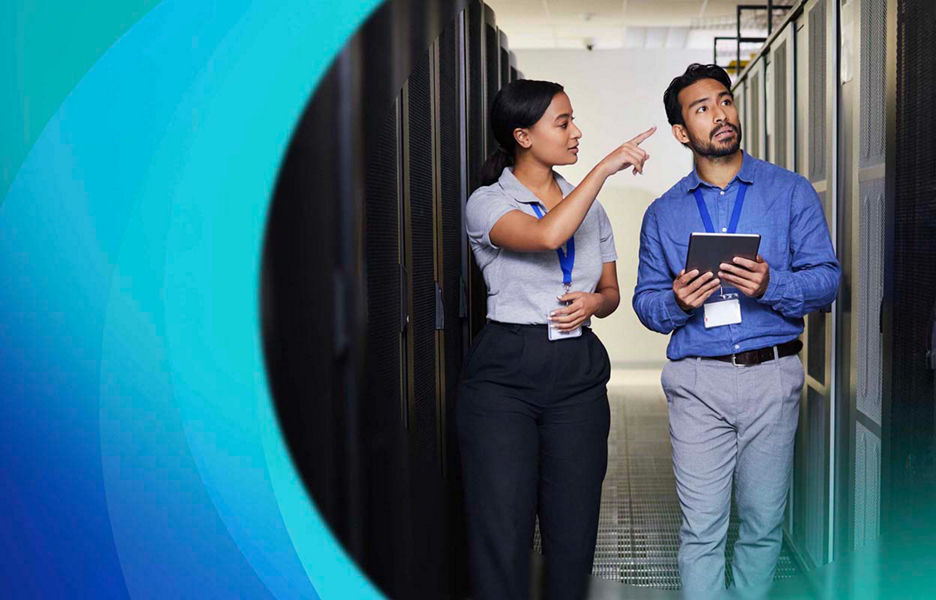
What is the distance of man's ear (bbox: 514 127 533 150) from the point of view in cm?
240

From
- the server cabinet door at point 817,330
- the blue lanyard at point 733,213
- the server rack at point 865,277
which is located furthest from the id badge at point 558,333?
the server cabinet door at point 817,330

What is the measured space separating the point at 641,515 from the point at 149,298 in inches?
122

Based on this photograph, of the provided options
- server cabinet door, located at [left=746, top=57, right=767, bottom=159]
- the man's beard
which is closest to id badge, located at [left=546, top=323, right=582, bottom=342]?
the man's beard

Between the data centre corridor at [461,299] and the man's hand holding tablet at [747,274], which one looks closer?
the data centre corridor at [461,299]

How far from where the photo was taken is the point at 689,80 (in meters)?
2.39

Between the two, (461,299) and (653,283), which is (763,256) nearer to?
(653,283)

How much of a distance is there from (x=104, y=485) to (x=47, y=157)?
608mm

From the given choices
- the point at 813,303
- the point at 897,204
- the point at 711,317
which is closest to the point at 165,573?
the point at 711,317

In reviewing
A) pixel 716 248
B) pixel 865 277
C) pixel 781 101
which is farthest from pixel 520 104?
pixel 781 101

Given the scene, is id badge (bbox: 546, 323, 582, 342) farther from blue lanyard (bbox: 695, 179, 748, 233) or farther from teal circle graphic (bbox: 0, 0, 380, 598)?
teal circle graphic (bbox: 0, 0, 380, 598)

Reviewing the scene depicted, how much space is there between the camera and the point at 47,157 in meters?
1.72

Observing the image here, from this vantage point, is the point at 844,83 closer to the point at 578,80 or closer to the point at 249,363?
the point at 249,363

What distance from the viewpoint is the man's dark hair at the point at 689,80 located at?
238 cm

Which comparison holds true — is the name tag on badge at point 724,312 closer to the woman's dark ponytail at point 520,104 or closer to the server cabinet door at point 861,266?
the server cabinet door at point 861,266
